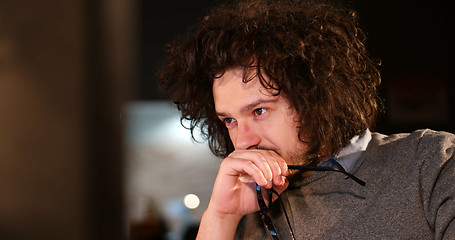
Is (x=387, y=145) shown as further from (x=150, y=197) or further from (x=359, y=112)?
(x=150, y=197)

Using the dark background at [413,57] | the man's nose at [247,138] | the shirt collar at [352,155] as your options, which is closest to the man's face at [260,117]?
the man's nose at [247,138]

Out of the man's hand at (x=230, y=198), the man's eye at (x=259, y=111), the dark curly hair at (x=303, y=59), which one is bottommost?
the man's hand at (x=230, y=198)

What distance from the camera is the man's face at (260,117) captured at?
1.24m

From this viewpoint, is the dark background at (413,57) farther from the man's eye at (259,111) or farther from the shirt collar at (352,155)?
the man's eye at (259,111)

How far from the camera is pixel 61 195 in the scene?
27 centimetres

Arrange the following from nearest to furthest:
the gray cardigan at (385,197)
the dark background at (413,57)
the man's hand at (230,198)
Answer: the gray cardigan at (385,197) < the man's hand at (230,198) < the dark background at (413,57)

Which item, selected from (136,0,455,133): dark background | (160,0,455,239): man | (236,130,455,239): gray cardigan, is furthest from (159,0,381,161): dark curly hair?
(136,0,455,133): dark background

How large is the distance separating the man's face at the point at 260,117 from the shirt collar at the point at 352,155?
0.33 ft

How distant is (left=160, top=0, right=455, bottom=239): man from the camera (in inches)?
45.3

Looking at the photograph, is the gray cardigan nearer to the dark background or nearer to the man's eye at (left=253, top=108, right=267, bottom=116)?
the man's eye at (left=253, top=108, right=267, bottom=116)

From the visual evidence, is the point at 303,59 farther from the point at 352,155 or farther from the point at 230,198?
the point at 230,198

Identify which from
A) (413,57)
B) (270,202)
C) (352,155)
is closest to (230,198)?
(270,202)

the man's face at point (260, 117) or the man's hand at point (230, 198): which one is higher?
A: the man's face at point (260, 117)

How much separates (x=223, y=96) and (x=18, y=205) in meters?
1.03
